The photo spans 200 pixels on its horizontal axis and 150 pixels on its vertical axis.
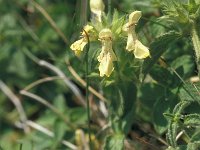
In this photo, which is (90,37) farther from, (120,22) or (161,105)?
(161,105)

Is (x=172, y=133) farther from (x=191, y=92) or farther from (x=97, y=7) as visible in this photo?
(x=97, y=7)

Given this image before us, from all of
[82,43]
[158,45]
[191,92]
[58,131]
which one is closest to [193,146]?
[191,92]

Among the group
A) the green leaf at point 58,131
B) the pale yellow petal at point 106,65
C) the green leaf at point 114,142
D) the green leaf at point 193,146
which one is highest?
the pale yellow petal at point 106,65

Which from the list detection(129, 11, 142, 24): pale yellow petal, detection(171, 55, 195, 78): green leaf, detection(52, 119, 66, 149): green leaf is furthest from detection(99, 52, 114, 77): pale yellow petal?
detection(52, 119, 66, 149): green leaf

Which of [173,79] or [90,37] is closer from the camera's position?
[90,37]

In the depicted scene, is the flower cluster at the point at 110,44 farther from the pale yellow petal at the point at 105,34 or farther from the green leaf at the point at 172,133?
the green leaf at the point at 172,133

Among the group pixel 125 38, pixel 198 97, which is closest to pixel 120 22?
pixel 125 38

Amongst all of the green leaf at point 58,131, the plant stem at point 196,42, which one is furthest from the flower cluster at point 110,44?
the green leaf at point 58,131
